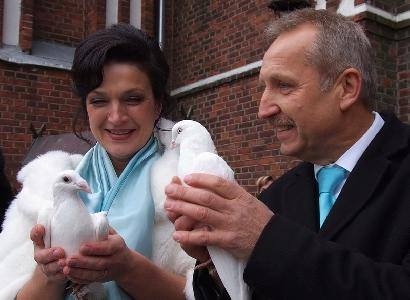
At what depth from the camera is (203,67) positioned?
738 cm

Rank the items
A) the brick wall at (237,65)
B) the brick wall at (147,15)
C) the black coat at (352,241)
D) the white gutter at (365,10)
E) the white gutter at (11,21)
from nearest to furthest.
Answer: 1. the black coat at (352,241)
2. the white gutter at (365,10)
3. the brick wall at (237,65)
4. the white gutter at (11,21)
5. the brick wall at (147,15)

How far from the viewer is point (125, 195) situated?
2020 millimetres

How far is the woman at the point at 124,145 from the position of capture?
1.84m

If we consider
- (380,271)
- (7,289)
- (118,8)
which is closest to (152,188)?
(7,289)

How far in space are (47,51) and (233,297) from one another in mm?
6537

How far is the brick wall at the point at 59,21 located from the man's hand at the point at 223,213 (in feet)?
21.9

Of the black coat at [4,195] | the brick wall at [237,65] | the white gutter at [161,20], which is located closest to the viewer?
the black coat at [4,195]

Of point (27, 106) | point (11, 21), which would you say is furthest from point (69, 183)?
point (11, 21)

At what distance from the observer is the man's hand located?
139cm

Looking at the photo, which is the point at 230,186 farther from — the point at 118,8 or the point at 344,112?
the point at 118,8

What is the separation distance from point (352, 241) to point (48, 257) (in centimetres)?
91

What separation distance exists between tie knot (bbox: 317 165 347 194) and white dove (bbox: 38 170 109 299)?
713 mm

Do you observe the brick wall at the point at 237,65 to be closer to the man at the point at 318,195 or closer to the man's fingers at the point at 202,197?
the man at the point at 318,195

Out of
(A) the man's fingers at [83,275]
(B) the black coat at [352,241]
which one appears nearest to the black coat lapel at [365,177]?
(B) the black coat at [352,241]
